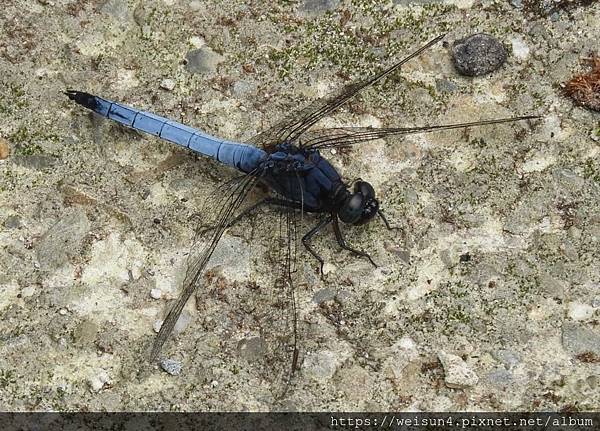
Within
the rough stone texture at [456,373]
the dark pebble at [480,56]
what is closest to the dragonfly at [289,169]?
the dark pebble at [480,56]

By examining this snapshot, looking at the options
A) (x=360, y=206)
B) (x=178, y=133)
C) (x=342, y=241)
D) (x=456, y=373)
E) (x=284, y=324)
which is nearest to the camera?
(x=456, y=373)

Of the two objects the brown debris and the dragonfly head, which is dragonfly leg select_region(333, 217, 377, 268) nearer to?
the dragonfly head

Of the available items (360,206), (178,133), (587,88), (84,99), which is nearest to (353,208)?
(360,206)

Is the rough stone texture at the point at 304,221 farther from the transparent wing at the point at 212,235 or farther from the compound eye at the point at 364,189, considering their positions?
the compound eye at the point at 364,189

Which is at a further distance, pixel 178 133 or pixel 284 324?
pixel 178 133

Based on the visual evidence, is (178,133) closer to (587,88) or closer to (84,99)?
(84,99)

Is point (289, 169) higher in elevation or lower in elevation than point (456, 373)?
higher
